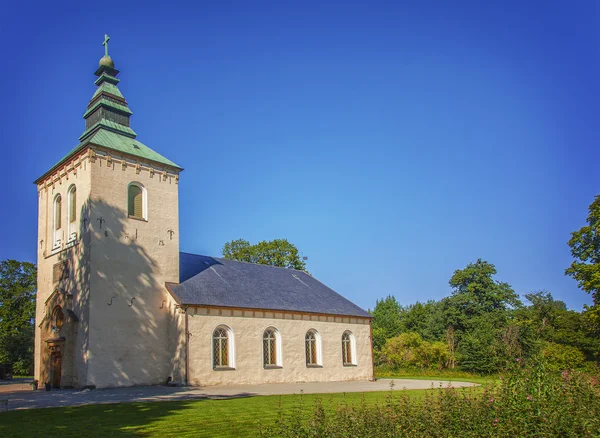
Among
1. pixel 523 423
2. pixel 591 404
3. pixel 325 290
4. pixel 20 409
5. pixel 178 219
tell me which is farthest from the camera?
pixel 325 290

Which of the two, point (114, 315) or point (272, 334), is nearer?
point (114, 315)

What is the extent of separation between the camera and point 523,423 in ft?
29.2

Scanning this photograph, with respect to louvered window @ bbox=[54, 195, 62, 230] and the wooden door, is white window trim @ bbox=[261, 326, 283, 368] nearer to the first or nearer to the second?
the wooden door

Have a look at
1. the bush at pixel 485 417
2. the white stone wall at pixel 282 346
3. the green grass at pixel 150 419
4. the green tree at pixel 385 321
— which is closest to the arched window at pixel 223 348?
the white stone wall at pixel 282 346

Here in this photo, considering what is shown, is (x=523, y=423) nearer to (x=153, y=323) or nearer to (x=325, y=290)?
(x=153, y=323)

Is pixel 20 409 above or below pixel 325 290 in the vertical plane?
below

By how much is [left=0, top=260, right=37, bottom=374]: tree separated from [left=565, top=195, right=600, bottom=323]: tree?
45.4m

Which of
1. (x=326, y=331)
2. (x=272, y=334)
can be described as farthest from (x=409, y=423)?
(x=326, y=331)

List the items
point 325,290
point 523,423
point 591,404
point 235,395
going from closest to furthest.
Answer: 1. point 523,423
2. point 591,404
3. point 235,395
4. point 325,290

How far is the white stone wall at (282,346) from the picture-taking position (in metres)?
25.6

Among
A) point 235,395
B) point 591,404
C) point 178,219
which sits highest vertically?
point 178,219

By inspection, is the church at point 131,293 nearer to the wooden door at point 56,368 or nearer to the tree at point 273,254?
the wooden door at point 56,368

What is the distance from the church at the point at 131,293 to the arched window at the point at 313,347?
5.6 inches

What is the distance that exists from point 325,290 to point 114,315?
52.3 feet
